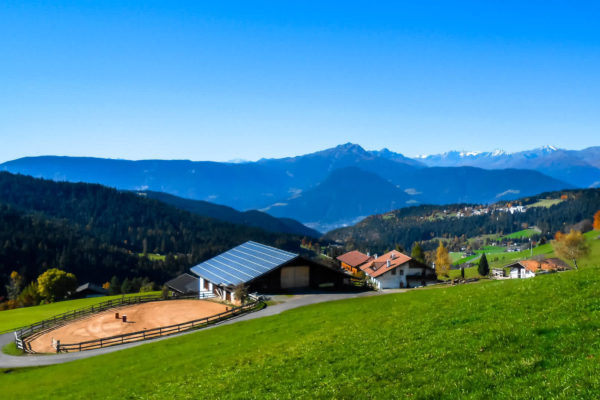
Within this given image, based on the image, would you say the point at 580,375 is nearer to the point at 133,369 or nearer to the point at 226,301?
the point at 133,369

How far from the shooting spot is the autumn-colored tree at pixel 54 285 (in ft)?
371

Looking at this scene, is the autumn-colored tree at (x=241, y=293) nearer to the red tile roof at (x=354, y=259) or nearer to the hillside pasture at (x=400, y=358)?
the hillside pasture at (x=400, y=358)

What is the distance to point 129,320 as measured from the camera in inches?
2359

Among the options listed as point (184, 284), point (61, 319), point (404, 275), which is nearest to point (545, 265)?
point (404, 275)

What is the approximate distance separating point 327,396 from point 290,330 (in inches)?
676

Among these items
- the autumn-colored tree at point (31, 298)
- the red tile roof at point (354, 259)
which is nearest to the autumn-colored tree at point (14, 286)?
the autumn-colored tree at point (31, 298)

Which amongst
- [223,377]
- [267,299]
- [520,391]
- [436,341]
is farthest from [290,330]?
[267,299]

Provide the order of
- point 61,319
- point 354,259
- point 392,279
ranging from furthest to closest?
point 354,259
point 392,279
point 61,319

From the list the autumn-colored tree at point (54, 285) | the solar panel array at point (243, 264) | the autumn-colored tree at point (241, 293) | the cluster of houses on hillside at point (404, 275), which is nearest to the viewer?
the autumn-colored tree at point (241, 293)

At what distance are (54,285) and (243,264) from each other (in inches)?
2766

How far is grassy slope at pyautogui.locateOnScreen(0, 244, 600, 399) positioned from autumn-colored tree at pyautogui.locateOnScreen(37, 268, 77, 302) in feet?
293

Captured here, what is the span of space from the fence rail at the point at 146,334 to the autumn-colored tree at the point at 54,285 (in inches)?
3016

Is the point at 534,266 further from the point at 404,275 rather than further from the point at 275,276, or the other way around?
the point at 275,276

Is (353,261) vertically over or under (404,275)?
over
